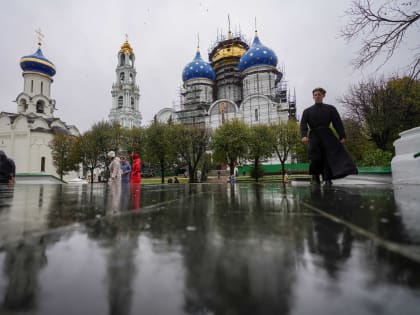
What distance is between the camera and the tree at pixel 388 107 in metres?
17.0

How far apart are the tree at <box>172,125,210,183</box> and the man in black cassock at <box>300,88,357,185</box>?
22.0 m

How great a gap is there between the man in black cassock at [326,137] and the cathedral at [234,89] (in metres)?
35.7

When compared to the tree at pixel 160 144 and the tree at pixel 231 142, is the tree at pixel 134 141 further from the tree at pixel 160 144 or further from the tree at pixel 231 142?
the tree at pixel 231 142

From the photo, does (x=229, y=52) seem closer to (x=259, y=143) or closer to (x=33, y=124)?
(x=259, y=143)

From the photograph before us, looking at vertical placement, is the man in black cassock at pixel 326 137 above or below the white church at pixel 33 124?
below

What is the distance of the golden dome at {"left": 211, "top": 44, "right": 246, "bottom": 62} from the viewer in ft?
166

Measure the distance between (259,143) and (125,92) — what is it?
1653 inches

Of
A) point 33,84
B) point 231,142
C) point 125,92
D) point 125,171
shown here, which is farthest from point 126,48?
point 125,171

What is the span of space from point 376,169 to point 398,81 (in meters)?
15.4

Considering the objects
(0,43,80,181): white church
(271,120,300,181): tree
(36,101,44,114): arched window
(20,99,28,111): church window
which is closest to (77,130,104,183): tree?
(0,43,80,181): white church

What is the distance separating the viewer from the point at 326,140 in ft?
15.7

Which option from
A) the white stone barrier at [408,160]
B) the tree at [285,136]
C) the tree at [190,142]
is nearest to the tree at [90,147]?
the tree at [190,142]

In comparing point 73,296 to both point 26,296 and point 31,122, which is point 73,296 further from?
point 31,122

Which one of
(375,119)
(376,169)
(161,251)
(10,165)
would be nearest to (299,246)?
(161,251)
